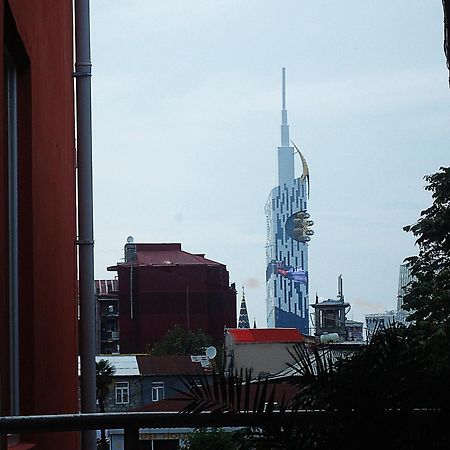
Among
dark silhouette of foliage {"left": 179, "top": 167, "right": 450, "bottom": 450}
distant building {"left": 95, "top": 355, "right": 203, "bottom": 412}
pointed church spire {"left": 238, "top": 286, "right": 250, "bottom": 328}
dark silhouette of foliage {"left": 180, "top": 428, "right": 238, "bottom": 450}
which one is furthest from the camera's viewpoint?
pointed church spire {"left": 238, "top": 286, "right": 250, "bottom": 328}

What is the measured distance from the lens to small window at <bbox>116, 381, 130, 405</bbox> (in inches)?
222

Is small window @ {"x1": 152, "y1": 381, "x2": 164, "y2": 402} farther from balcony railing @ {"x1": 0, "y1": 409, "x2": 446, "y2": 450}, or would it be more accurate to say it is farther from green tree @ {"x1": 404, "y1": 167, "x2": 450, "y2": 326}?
green tree @ {"x1": 404, "y1": 167, "x2": 450, "y2": 326}

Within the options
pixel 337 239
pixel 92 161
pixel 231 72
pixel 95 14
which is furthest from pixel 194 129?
pixel 92 161

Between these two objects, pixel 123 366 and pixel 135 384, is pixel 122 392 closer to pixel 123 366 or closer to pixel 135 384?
pixel 135 384

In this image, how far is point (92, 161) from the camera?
4.66 metres

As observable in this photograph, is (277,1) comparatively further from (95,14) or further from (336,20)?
(95,14)

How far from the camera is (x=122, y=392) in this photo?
6293 millimetres

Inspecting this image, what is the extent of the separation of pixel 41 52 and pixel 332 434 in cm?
200

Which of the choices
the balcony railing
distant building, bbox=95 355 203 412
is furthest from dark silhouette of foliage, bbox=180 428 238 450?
distant building, bbox=95 355 203 412

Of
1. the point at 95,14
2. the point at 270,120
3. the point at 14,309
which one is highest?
the point at 270,120

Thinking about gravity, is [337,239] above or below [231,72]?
below

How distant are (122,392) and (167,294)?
12.9 meters

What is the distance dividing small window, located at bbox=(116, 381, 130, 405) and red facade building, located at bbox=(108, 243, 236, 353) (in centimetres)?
750

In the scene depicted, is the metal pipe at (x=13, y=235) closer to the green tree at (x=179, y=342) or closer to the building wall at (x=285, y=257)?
the green tree at (x=179, y=342)
